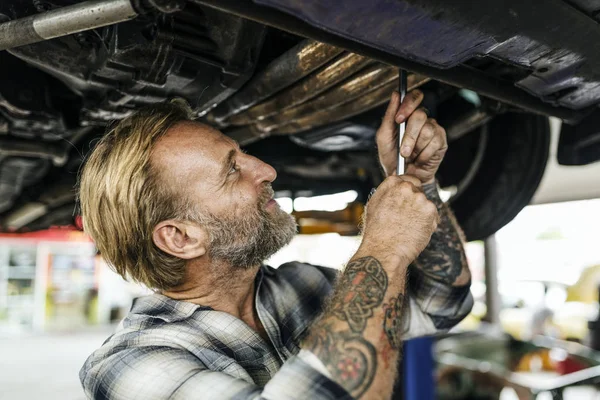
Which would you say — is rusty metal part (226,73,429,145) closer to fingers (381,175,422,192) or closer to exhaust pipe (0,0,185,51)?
fingers (381,175,422,192)

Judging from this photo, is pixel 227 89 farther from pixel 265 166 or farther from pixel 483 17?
pixel 483 17

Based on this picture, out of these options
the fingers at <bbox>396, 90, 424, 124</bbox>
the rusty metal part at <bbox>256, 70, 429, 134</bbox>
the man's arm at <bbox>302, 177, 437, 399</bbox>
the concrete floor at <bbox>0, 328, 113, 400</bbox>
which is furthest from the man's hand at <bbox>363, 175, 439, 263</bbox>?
the concrete floor at <bbox>0, 328, 113, 400</bbox>

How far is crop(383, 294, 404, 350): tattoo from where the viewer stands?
0.73 metres

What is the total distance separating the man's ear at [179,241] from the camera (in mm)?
1037

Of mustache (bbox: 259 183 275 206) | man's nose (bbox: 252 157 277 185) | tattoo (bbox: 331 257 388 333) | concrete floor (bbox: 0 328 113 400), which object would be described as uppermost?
man's nose (bbox: 252 157 277 185)

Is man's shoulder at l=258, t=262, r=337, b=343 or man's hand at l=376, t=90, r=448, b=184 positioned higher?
man's hand at l=376, t=90, r=448, b=184

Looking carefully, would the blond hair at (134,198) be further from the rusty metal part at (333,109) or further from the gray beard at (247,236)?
the rusty metal part at (333,109)

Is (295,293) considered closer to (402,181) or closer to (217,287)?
(217,287)

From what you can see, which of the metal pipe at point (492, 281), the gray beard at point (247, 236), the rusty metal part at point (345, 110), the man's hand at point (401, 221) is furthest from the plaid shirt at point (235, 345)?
the metal pipe at point (492, 281)

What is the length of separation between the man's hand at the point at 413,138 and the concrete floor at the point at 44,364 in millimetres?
4791

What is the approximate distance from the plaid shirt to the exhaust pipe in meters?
0.48

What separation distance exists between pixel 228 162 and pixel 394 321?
0.48 meters

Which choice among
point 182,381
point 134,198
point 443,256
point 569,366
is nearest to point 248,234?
point 134,198

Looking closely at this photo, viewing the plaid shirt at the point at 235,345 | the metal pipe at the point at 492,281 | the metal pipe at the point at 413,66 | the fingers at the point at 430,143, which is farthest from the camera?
the metal pipe at the point at 492,281
